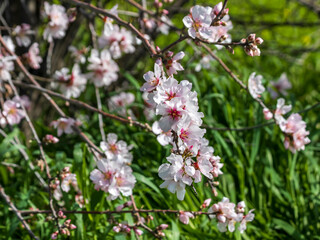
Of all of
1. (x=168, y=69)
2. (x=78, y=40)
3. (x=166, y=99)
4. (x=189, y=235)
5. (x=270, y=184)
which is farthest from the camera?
(x=78, y=40)

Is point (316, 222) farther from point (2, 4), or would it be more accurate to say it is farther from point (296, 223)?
point (2, 4)

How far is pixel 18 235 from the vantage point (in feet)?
5.65

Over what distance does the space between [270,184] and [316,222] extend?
284 millimetres

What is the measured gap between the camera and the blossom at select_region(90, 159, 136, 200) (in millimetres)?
1372

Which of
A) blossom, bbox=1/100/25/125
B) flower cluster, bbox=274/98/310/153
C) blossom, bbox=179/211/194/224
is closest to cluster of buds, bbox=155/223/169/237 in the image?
blossom, bbox=179/211/194/224

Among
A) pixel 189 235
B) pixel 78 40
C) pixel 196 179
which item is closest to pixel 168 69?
pixel 196 179

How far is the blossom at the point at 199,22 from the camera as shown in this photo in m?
1.14

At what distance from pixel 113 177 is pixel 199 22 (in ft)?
1.95

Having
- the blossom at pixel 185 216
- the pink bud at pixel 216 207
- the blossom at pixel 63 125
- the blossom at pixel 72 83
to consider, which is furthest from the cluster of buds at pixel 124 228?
the blossom at pixel 72 83

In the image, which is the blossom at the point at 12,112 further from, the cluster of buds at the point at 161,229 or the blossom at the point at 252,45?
the blossom at the point at 252,45

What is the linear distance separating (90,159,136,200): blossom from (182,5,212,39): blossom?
540 millimetres

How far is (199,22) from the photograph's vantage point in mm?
1161

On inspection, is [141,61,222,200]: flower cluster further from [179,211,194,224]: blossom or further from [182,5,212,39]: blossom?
[179,211,194,224]: blossom

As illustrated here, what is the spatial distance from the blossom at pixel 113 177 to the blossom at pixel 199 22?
540 mm
